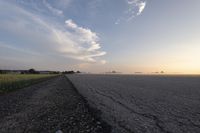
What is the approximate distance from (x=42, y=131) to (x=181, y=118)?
481 cm

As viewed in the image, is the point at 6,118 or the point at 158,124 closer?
the point at 158,124

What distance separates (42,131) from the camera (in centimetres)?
607

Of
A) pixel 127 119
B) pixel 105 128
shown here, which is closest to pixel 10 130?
pixel 105 128

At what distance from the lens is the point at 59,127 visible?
620 centimetres

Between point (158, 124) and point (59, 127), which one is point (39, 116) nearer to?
point (59, 127)

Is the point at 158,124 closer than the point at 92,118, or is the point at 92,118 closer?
the point at 158,124

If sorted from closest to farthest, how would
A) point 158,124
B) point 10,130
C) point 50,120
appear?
1. point 158,124
2. point 10,130
3. point 50,120

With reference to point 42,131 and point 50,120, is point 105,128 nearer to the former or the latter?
point 42,131

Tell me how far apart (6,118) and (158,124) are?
20.8ft

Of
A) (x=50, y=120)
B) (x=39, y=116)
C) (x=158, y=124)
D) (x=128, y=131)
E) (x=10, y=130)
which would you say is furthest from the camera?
(x=39, y=116)

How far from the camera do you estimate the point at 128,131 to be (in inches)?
210

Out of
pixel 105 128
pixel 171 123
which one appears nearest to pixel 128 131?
pixel 105 128

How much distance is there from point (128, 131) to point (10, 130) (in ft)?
13.4

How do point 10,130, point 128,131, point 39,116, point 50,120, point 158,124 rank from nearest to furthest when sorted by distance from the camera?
point 128,131 < point 158,124 < point 10,130 < point 50,120 < point 39,116
